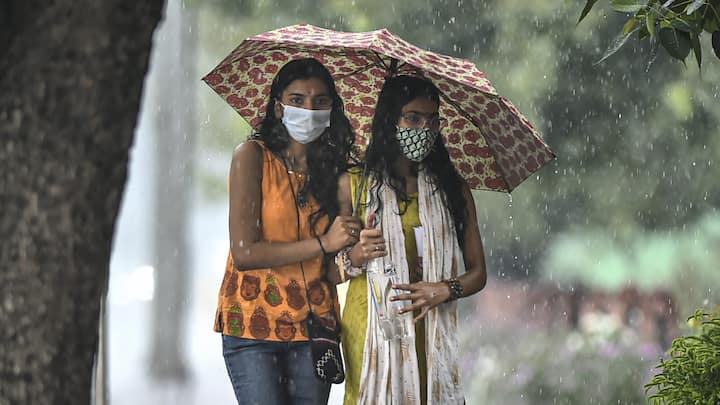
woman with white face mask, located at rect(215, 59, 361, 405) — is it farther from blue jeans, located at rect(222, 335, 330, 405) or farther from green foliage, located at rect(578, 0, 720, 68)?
green foliage, located at rect(578, 0, 720, 68)

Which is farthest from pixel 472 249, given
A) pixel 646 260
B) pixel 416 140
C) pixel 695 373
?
pixel 646 260

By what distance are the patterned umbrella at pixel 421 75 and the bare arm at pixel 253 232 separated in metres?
0.52

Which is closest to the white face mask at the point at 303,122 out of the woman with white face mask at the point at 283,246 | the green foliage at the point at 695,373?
the woman with white face mask at the point at 283,246

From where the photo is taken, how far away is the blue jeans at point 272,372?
179 inches

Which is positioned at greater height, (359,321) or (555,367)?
(359,321)

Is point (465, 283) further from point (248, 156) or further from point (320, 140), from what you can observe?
point (248, 156)

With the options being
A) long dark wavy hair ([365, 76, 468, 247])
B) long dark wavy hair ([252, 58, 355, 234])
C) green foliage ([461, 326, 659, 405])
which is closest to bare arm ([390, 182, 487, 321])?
long dark wavy hair ([365, 76, 468, 247])

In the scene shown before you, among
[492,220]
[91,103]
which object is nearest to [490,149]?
[91,103]

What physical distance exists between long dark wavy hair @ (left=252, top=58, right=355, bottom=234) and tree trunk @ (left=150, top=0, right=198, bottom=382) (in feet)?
20.2

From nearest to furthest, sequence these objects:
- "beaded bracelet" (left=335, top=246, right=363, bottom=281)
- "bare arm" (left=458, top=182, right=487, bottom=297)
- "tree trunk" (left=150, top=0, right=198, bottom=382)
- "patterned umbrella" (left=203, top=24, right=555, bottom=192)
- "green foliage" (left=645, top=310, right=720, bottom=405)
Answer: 1. "green foliage" (left=645, top=310, right=720, bottom=405)
2. "beaded bracelet" (left=335, top=246, right=363, bottom=281)
3. "bare arm" (left=458, top=182, right=487, bottom=297)
4. "patterned umbrella" (left=203, top=24, right=555, bottom=192)
5. "tree trunk" (left=150, top=0, right=198, bottom=382)

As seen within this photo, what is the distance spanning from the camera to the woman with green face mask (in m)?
4.60

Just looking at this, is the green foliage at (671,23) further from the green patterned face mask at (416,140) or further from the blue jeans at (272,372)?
the blue jeans at (272,372)

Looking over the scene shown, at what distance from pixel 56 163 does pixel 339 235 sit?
197cm

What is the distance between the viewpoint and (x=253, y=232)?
4.56 metres
